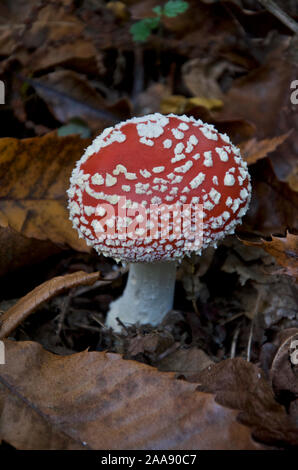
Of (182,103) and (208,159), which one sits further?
(182,103)

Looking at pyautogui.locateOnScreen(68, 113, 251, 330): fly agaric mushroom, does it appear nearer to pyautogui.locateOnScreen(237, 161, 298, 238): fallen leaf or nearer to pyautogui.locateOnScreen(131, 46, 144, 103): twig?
pyautogui.locateOnScreen(237, 161, 298, 238): fallen leaf

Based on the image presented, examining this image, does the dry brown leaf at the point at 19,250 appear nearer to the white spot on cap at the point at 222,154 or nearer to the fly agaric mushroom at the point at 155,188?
the fly agaric mushroom at the point at 155,188

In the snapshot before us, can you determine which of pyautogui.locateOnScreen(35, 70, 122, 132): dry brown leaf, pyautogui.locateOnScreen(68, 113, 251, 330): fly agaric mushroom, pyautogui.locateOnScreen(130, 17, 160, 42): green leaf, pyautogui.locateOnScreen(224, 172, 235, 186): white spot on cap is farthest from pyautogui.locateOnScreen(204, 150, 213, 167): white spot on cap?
pyautogui.locateOnScreen(130, 17, 160, 42): green leaf

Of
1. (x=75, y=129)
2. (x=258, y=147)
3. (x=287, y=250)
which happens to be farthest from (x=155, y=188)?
(x=75, y=129)

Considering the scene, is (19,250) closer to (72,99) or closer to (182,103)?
(72,99)

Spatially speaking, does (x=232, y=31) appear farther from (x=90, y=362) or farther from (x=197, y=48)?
(x=90, y=362)
